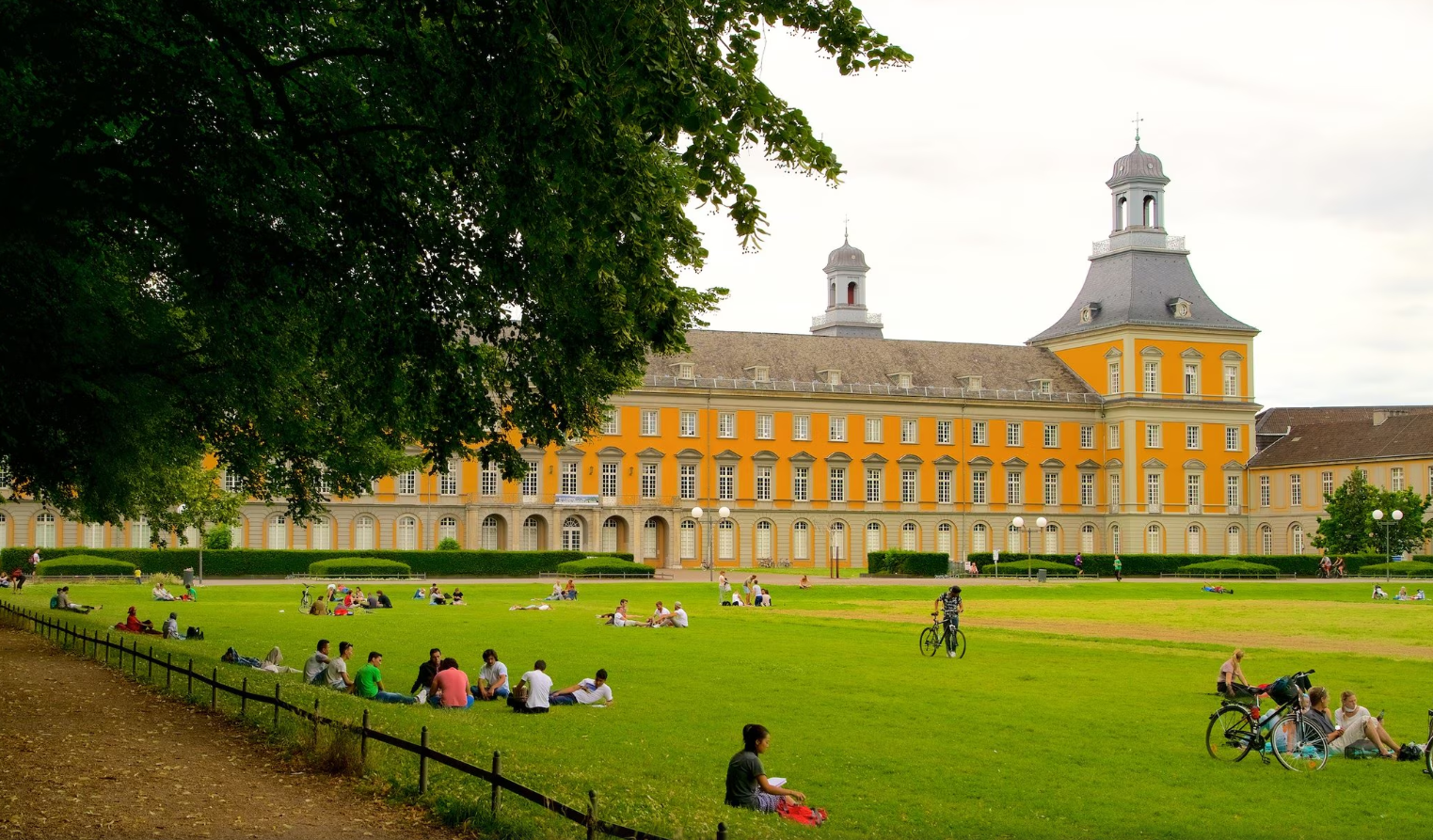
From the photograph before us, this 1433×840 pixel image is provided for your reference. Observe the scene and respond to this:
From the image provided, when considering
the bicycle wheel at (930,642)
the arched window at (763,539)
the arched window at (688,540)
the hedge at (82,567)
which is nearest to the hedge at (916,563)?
the arched window at (763,539)

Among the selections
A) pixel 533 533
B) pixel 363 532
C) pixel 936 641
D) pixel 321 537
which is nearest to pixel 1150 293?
pixel 533 533

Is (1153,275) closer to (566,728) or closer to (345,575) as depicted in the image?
(345,575)

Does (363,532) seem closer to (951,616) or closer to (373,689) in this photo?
(951,616)

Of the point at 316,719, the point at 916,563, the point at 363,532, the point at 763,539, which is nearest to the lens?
the point at 316,719

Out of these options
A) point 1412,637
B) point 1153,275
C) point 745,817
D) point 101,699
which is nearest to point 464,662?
point 101,699

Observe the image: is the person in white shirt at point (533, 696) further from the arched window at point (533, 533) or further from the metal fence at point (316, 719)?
the arched window at point (533, 533)

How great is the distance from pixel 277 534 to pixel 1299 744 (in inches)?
2614

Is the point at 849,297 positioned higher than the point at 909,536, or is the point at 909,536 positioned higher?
the point at 849,297

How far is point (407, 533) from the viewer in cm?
7800

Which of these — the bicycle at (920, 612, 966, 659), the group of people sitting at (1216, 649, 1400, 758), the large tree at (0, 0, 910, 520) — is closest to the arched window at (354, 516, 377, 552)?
the bicycle at (920, 612, 966, 659)

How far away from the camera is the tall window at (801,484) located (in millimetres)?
85062

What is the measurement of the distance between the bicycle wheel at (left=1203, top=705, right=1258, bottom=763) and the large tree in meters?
6.93

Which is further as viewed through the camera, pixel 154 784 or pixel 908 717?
pixel 908 717

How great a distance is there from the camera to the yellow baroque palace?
3196 inches
